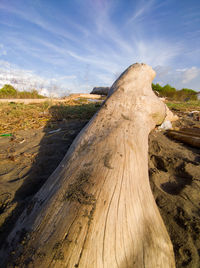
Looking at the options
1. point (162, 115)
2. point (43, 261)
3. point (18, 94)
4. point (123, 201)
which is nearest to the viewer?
point (43, 261)

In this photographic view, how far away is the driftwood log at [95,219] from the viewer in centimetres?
71

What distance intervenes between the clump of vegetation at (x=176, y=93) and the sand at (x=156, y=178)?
15.6m

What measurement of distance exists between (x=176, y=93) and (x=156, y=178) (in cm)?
1918

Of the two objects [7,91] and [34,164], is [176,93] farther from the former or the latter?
[7,91]

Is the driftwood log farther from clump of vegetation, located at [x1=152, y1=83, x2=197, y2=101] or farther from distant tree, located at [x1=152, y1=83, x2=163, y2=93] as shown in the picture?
distant tree, located at [x1=152, y1=83, x2=163, y2=93]

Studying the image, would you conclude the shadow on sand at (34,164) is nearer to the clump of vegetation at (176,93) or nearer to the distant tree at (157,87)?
the clump of vegetation at (176,93)

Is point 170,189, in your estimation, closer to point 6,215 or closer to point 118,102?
point 118,102

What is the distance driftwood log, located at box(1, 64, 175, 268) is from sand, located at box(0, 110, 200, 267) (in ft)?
0.57

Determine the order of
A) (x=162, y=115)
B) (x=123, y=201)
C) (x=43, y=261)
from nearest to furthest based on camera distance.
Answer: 1. (x=43, y=261)
2. (x=123, y=201)
3. (x=162, y=115)

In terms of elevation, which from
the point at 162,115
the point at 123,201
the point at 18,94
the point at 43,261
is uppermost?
the point at 162,115

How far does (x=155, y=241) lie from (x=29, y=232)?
0.80 metres

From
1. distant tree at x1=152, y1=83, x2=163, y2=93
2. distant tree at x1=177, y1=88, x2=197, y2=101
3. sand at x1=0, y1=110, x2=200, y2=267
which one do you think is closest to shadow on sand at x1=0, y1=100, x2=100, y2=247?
sand at x1=0, y1=110, x2=200, y2=267

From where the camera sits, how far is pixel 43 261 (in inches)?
26.0

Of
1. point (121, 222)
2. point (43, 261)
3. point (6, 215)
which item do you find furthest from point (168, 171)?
point (6, 215)
